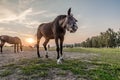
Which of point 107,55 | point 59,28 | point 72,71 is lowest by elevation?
point 72,71

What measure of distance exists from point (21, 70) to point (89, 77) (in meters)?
4.10

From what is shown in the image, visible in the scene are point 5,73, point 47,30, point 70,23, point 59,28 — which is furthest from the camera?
point 47,30

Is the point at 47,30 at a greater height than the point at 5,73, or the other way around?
the point at 47,30

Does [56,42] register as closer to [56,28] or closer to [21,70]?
[56,28]

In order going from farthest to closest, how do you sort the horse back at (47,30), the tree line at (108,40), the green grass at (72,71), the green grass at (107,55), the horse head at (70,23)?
the tree line at (108,40)
the green grass at (107,55)
the horse back at (47,30)
the horse head at (70,23)
the green grass at (72,71)

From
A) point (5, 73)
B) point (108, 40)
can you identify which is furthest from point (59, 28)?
point (108, 40)

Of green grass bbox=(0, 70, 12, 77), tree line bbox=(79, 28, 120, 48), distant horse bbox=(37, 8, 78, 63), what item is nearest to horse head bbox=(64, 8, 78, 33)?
distant horse bbox=(37, 8, 78, 63)

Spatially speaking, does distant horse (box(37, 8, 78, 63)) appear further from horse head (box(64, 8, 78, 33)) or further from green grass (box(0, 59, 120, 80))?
green grass (box(0, 59, 120, 80))

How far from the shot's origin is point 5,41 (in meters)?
33.5

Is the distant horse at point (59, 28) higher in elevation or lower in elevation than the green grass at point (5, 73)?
higher

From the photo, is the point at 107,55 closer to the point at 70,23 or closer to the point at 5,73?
the point at 70,23

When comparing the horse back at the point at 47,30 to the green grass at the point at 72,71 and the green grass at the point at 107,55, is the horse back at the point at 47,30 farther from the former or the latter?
the green grass at the point at 107,55

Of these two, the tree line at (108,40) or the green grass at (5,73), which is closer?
the green grass at (5,73)

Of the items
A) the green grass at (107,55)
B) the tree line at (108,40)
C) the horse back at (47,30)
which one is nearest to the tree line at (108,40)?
the tree line at (108,40)
